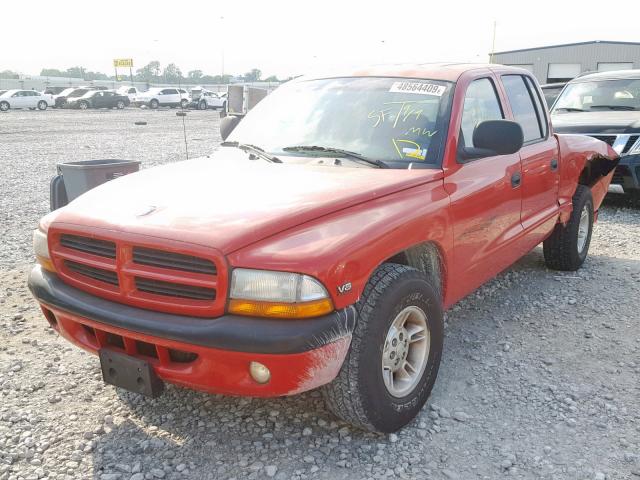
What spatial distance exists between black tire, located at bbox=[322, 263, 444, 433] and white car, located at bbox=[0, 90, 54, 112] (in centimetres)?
4208

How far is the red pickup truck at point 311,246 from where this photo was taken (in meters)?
2.40

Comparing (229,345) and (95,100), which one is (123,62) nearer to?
(95,100)

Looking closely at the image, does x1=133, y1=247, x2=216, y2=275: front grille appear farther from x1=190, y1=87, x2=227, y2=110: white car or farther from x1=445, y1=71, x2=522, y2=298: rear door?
x1=190, y1=87, x2=227, y2=110: white car

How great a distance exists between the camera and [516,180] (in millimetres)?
3971

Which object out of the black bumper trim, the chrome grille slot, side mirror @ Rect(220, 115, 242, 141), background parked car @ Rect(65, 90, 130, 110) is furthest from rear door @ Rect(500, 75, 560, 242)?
background parked car @ Rect(65, 90, 130, 110)

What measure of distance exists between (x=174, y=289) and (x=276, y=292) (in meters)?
0.46

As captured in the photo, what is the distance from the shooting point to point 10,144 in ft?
57.2

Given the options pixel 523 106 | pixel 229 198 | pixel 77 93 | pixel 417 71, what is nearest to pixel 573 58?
pixel 77 93

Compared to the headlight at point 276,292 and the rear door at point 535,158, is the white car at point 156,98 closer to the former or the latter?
the rear door at point 535,158

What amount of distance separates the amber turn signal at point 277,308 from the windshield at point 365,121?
1212 mm

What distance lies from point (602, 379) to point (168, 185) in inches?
107

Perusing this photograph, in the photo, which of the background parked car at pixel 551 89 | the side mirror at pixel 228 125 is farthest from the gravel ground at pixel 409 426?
the background parked car at pixel 551 89

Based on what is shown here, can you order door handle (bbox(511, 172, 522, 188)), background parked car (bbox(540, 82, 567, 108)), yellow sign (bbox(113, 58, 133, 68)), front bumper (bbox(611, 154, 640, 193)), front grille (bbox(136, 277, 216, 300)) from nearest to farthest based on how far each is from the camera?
front grille (bbox(136, 277, 216, 300))
door handle (bbox(511, 172, 522, 188))
front bumper (bbox(611, 154, 640, 193))
background parked car (bbox(540, 82, 567, 108))
yellow sign (bbox(113, 58, 133, 68))

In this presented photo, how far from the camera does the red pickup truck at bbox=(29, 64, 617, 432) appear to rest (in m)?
2.40
